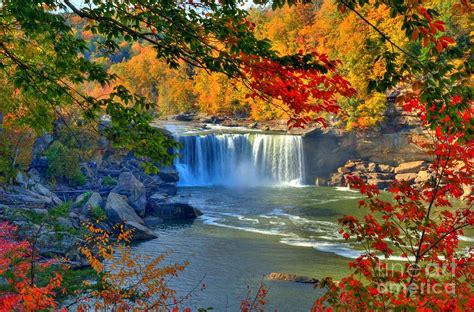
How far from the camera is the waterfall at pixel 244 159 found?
108ft

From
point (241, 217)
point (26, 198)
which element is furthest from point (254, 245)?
point (26, 198)

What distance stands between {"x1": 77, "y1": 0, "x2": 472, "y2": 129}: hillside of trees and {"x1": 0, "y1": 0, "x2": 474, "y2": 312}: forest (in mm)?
292

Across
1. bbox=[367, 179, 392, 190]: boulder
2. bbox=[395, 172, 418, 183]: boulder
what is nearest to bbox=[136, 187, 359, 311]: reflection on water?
bbox=[367, 179, 392, 190]: boulder

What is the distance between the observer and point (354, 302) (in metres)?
5.62

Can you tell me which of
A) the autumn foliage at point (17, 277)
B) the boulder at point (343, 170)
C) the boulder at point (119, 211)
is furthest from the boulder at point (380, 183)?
the autumn foliage at point (17, 277)

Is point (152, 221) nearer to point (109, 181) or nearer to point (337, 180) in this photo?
Answer: point (109, 181)

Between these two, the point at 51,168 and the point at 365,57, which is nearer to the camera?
the point at 51,168

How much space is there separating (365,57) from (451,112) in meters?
33.8

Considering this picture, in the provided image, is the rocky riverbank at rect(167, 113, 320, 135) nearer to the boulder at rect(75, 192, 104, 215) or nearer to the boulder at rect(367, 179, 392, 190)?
the boulder at rect(367, 179, 392, 190)

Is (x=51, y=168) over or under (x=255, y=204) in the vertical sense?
over

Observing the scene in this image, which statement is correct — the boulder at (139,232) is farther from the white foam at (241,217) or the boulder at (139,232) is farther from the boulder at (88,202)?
the white foam at (241,217)

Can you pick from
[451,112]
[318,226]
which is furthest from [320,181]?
[451,112]

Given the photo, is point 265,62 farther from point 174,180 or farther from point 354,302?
point 174,180

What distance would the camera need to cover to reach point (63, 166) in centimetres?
2438
